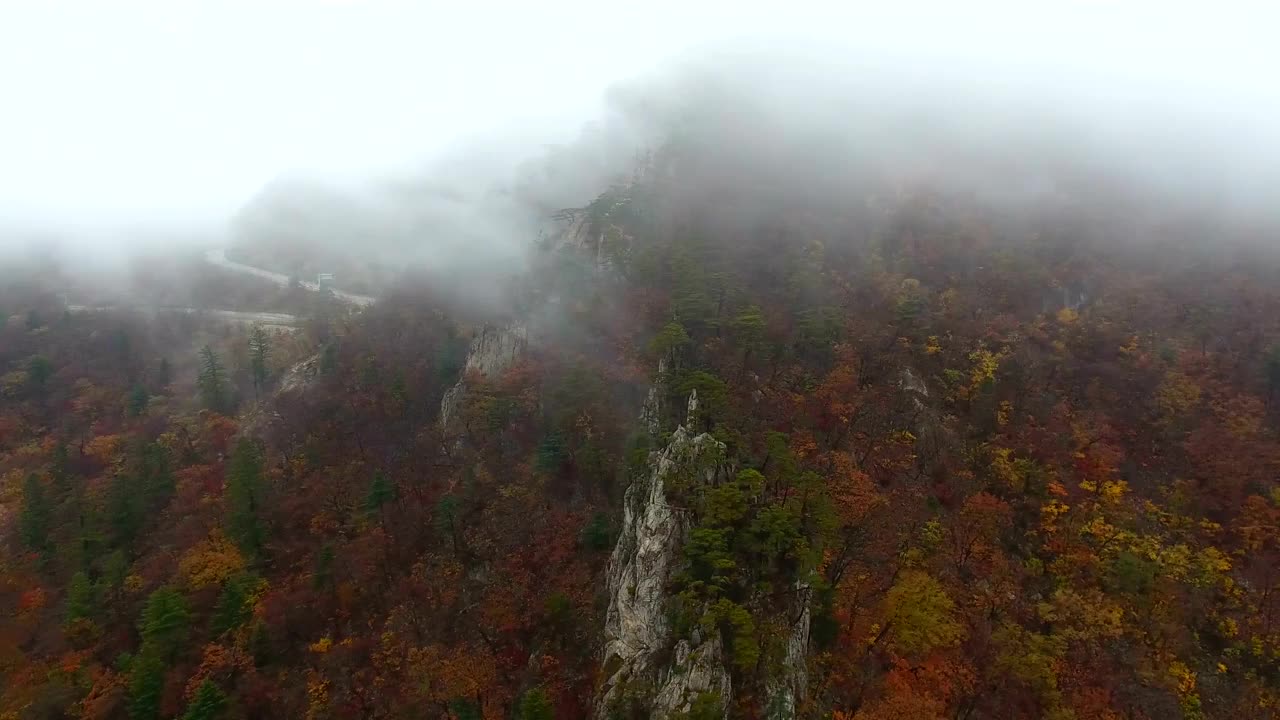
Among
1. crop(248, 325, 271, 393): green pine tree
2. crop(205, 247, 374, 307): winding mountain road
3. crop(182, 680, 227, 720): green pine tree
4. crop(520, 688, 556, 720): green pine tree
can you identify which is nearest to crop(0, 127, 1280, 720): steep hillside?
crop(182, 680, 227, 720): green pine tree

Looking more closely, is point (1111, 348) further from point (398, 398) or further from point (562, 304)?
point (398, 398)

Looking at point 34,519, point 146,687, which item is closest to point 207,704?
point 146,687

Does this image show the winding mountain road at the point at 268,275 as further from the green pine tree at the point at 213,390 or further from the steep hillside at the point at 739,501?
the steep hillside at the point at 739,501

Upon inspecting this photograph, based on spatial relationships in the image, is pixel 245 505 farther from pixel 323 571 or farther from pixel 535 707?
pixel 535 707

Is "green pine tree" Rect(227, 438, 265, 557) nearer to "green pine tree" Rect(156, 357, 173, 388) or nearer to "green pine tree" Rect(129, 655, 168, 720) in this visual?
"green pine tree" Rect(129, 655, 168, 720)

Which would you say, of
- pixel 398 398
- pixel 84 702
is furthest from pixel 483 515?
pixel 84 702

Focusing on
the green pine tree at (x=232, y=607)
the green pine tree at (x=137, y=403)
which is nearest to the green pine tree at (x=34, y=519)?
the green pine tree at (x=232, y=607)
